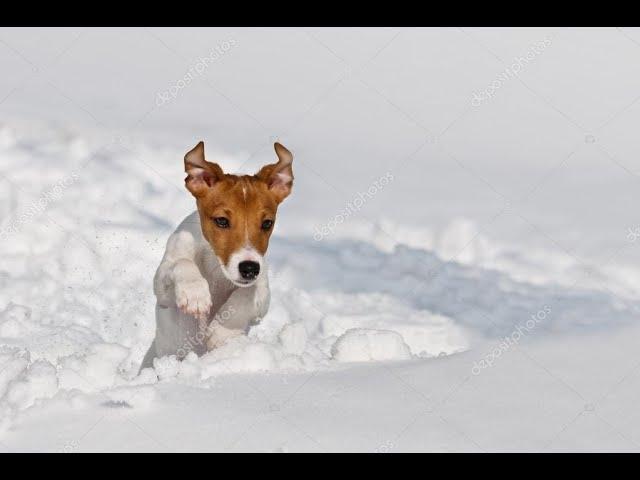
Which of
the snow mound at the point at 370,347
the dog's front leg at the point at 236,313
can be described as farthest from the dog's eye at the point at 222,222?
the snow mound at the point at 370,347

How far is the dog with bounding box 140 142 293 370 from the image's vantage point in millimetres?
7926

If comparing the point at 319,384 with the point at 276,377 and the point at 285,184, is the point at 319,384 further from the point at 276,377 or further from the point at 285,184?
the point at 285,184

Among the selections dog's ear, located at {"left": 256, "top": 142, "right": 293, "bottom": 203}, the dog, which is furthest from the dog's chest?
dog's ear, located at {"left": 256, "top": 142, "right": 293, "bottom": 203}

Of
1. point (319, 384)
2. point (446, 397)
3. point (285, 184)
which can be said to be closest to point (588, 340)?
point (446, 397)

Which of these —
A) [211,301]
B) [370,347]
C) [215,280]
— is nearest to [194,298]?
[211,301]

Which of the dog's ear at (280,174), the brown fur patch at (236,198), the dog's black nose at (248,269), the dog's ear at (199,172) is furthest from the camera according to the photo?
the dog's ear at (280,174)

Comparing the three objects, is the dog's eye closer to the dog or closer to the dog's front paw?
the dog

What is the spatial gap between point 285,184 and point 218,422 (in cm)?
258

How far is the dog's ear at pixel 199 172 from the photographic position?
27.2 ft

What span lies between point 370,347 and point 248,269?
1.46 metres

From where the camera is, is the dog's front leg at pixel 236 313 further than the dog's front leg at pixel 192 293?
Yes

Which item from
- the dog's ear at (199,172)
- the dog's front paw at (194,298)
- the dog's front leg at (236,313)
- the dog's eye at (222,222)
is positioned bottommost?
the dog's front paw at (194,298)

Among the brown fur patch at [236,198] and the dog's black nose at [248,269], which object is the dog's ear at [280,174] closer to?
the brown fur patch at [236,198]

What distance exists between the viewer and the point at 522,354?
7.68m
